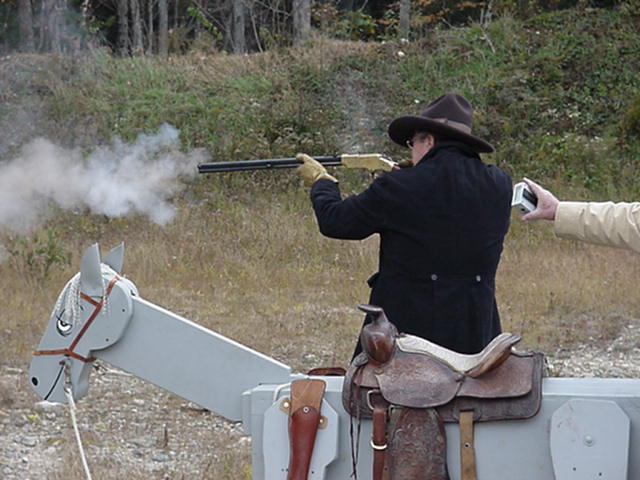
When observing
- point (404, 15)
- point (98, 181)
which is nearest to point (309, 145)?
point (404, 15)

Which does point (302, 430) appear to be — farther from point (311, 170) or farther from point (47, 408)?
point (47, 408)

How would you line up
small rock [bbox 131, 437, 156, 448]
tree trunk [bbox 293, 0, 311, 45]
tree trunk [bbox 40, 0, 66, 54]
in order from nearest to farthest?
small rock [bbox 131, 437, 156, 448], tree trunk [bbox 293, 0, 311, 45], tree trunk [bbox 40, 0, 66, 54]

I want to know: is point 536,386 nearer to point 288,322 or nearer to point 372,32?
point 288,322

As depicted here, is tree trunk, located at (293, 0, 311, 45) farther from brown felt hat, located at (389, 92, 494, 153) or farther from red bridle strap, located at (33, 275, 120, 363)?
red bridle strap, located at (33, 275, 120, 363)

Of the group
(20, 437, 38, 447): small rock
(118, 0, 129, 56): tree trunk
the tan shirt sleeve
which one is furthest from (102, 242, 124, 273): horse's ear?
(118, 0, 129, 56): tree trunk

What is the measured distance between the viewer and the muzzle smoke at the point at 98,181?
587cm

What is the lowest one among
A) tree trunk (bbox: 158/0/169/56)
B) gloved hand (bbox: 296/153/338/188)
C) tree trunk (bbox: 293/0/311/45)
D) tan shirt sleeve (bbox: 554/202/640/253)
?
→ tree trunk (bbox: 158/0/169/56)

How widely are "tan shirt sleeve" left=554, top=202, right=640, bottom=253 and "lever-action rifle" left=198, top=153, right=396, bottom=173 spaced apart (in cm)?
119

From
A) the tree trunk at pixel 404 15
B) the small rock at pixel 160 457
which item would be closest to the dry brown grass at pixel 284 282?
the small rock at pixel 160 457

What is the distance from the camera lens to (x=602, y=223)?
3275mm

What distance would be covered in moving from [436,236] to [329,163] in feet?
4.01

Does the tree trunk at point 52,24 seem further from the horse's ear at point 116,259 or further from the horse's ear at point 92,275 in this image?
the horse's ear at point 92,275

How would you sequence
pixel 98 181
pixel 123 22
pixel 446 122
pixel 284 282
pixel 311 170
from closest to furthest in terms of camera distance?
pixel 446 122 < pixel 311 170 < pixel 98 181 < pixel 284 282 < pixel 123 22

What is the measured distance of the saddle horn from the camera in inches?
120
